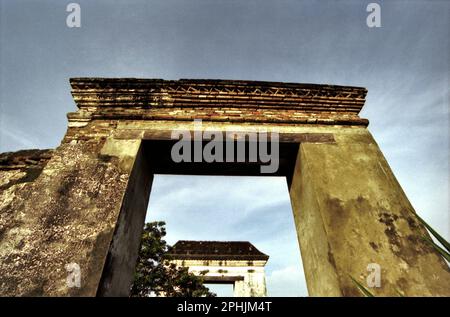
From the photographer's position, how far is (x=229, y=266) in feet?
48.5

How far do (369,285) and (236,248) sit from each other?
48.3 feet

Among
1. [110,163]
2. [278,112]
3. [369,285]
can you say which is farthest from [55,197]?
[369,285]

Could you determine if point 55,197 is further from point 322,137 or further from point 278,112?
point 322,137

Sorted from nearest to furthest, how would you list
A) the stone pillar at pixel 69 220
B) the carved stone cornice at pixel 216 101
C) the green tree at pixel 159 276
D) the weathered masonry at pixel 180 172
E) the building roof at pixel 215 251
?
the stone pillar at pixel 69 220, the weathered masonry at pixel 180 172, the carved stone cornice at pixel 216 101, the green tree at pixel 159 276, the building roof at pixel 215 251

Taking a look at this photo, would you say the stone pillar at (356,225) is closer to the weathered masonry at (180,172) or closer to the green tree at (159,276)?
the weathered masonry at (180,172)

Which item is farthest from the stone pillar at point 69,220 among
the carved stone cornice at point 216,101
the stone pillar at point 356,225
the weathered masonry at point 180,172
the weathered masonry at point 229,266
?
the weathered masonry at point 229,266

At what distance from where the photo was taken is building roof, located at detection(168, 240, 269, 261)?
14914 millimetres

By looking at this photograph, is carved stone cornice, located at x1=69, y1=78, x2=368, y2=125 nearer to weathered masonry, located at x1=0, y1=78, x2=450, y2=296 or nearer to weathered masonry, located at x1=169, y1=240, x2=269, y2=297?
weathered masonry, located at x1=0, y1=78, x2=450, y2=296

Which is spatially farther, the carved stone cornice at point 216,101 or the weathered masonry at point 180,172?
the carved stone cornice at point 216,101

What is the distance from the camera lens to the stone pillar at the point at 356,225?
2.81 m

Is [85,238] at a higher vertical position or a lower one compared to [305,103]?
lower

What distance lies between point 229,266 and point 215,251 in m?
1.32

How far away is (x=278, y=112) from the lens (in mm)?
4305

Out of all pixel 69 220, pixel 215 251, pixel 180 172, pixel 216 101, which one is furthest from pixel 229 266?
pixel 69 220
